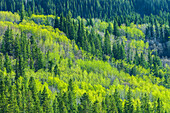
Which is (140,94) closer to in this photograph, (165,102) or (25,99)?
(165,102)

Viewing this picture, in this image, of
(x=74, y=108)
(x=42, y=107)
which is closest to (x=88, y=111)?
(x=74, y=108)

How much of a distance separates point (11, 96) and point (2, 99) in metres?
3.60

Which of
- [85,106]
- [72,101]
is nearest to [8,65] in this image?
[72,101]

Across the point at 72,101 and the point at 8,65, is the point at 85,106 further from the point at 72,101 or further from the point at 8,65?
the point at 8,65

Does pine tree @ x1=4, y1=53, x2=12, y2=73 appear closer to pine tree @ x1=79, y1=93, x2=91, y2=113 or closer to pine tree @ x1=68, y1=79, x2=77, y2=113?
pine tree @ x1=68, y1=79, x2=77, y2=113

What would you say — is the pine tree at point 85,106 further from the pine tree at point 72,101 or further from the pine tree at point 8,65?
the pine tree at point 8,65

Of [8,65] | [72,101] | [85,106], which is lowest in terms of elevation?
[72,101]

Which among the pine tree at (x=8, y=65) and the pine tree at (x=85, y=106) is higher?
the pine tree at (x=8, y=65)

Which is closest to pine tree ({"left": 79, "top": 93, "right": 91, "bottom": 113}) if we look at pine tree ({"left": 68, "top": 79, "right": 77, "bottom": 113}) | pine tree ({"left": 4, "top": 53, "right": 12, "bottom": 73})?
pine tree ({"left": 68, "top": 79, "right": 77, "bottom": 113})

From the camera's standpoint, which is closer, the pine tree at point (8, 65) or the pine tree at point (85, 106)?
the pine tree at point (85, 106)

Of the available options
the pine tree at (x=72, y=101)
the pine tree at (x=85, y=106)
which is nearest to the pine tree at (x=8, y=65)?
the pine tree at (x=72, y=101)

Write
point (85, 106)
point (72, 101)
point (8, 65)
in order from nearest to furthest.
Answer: point (85, 106), point (72, 101), point (8, 65)

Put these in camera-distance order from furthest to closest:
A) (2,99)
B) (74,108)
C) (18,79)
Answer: (18,79) → (74,108) → (2,99)

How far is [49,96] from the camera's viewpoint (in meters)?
170
